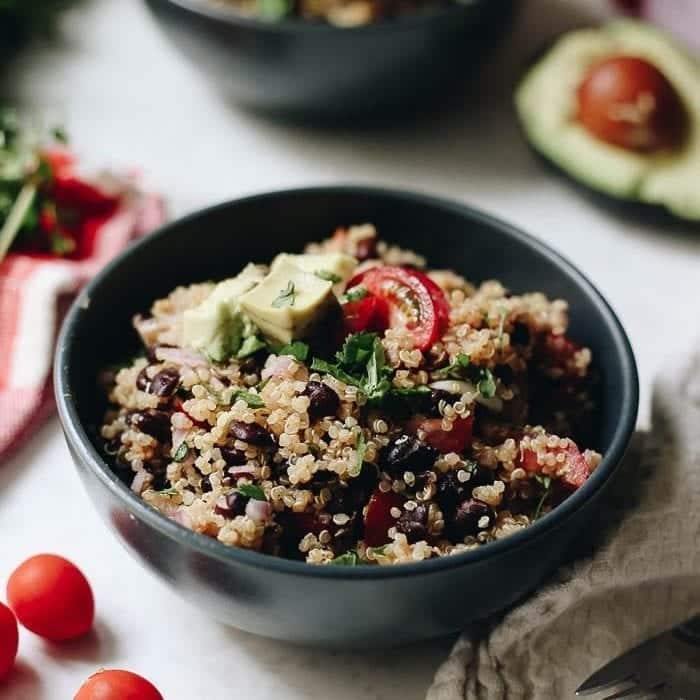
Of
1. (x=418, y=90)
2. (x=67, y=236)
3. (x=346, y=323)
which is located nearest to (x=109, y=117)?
(x=67, y=236)

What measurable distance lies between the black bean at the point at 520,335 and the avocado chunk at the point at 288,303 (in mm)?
243

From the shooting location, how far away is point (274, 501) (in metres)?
A: 1.23

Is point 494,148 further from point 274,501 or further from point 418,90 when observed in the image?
point 274,501

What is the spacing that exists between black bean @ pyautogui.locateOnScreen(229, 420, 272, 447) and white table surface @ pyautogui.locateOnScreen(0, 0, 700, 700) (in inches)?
11.4

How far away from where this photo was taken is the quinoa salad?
124 cm

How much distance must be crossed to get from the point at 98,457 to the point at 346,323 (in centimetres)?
36

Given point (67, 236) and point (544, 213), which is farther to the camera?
point (544, 213)

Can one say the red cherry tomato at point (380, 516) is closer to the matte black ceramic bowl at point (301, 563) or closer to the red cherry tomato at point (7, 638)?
the matte black ceramic bowl at point (301, 563)

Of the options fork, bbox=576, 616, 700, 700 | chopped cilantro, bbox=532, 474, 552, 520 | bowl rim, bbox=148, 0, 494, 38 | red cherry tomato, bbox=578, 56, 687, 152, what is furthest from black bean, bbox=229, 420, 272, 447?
red cherry tomato, bbox=578, 56, 687, 152

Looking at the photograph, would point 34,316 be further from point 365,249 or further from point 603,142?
point 603,142

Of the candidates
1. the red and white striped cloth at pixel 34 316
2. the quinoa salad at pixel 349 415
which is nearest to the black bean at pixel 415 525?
the quinoa salad at pixel 349 415

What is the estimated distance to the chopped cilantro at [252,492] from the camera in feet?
4.01

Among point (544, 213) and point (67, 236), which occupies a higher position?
point (544, 213)

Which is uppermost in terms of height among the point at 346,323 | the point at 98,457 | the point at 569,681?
the point at 346,323
